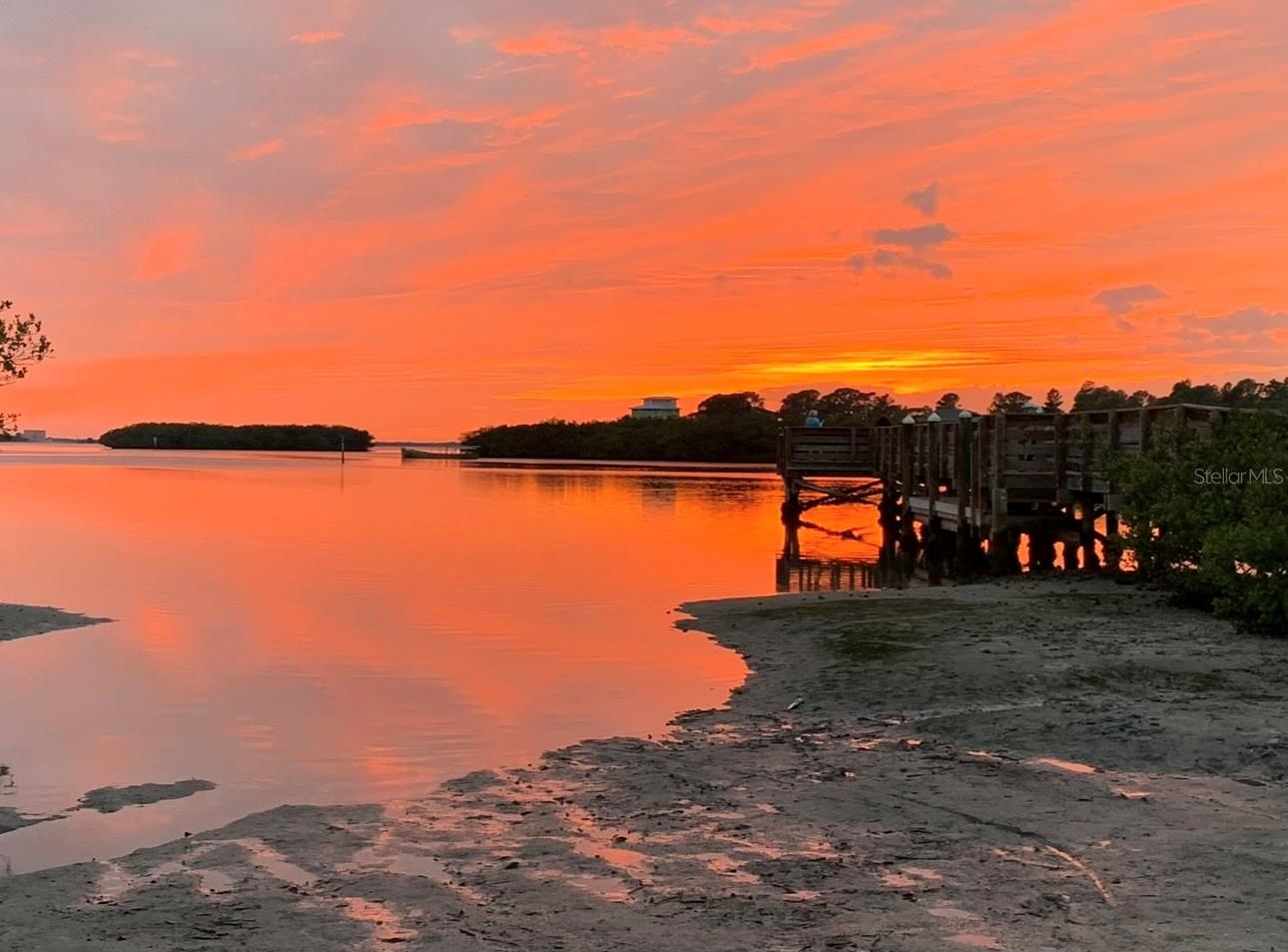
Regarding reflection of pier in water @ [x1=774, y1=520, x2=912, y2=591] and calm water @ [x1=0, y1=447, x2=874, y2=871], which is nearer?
calm water @ [x1=0, y1=447, x2=874, y2=871]

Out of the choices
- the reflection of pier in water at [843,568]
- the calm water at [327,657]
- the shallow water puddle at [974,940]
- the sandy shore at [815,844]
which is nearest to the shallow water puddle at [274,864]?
the sandy shore at [815,844]

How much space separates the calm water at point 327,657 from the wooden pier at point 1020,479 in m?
3.63

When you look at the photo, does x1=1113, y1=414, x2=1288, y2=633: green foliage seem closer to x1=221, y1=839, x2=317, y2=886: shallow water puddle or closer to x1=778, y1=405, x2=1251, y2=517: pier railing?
x1=778, y1=405, x2=1251, y2=517: pier railing

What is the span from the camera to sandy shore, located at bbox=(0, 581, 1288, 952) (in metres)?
6.46

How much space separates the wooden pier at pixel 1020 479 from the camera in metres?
23.8

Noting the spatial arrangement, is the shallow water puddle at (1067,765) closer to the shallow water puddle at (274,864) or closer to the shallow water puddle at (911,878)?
the shallow water puddle at (911,878)

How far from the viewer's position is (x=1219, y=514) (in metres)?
17.5

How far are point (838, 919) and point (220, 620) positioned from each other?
17.0 m

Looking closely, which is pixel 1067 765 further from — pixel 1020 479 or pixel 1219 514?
pixel 1020 479

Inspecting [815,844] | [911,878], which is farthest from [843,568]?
[911,878]

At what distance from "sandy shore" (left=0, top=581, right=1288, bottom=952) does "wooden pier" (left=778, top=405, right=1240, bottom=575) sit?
30.7 feet

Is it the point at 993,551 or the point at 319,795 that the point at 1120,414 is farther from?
the point at 319,795

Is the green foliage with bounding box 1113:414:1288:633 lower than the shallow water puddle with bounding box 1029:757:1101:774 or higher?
higher

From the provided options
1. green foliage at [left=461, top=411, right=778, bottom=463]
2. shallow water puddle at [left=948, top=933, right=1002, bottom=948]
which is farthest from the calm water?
green foliage at [left=461, top=411, right=778, bottom=463]
